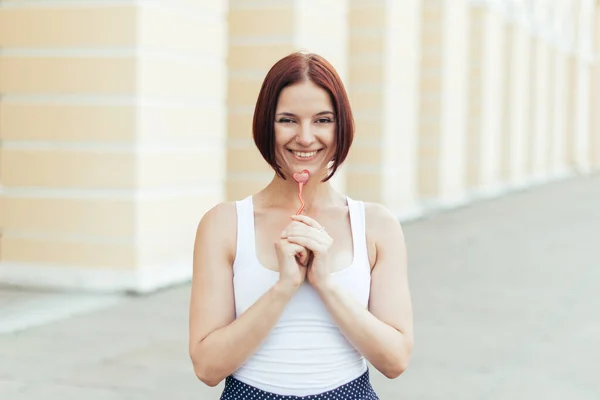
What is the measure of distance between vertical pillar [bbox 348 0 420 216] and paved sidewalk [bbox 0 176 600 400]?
165 inches

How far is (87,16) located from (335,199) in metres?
6.79

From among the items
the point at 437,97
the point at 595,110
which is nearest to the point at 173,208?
the point at 437,97

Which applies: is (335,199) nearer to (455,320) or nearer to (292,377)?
(292,377)

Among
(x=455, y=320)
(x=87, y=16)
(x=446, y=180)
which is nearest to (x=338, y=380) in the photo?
(x=455, y=320)

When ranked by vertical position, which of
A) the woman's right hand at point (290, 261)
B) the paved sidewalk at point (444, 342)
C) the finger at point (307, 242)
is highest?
the finger at point (307, 242)

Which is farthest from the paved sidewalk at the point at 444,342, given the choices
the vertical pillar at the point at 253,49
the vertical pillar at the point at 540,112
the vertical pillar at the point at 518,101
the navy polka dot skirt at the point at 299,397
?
the vertical pillar at the point at 540,112

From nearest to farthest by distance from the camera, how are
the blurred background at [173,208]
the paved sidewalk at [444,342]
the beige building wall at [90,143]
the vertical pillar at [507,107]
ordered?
the paved sidewalk at [444,342] → the blurred background at [173,208] → the beige building wall at [90,143] → the vertical pillar at [507,107]

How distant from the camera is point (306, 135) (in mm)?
2127

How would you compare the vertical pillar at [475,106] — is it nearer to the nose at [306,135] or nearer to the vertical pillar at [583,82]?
the vertical pillar at [583,82]

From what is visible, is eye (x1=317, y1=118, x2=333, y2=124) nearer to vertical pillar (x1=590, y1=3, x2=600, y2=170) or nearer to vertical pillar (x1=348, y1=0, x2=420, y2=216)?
vertical pillar (x1=348, y1=0, x2=420, y2=216)

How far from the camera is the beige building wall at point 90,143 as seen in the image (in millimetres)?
8617

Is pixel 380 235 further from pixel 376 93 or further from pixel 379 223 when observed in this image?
pixel 376 93

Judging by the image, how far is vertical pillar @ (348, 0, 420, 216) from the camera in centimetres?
1578

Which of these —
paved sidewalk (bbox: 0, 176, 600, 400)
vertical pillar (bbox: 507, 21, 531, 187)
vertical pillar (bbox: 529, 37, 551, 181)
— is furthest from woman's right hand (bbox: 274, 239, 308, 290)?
vertical pillar (bbox: 529, 37, 551, 181)
